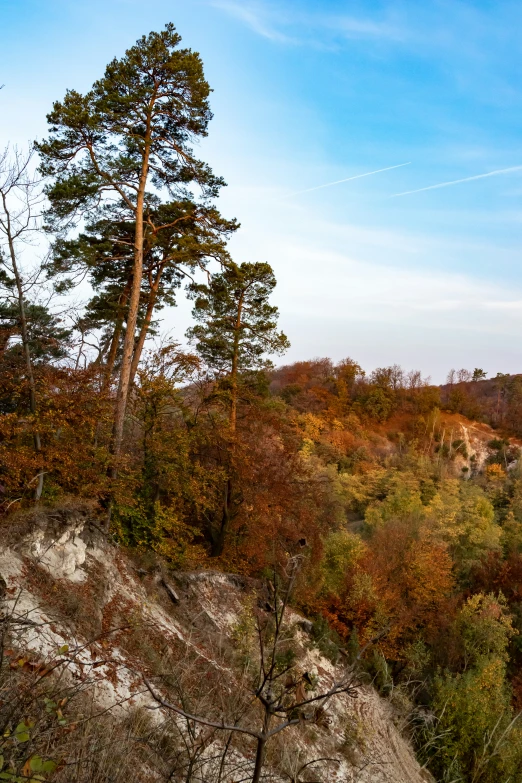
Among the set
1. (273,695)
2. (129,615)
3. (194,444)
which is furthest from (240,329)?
(273,695)

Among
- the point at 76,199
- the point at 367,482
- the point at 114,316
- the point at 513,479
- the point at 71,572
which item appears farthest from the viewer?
the point at 513,479

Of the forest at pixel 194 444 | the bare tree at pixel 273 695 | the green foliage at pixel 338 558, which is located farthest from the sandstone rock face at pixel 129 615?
the green foliage at pixel 338 558

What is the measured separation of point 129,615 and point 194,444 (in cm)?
708

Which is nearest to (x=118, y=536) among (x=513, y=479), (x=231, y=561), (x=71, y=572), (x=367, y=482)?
(x=71, y=572)

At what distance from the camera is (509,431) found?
61219 millimetres

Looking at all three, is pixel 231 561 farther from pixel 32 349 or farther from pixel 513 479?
pixel 513 479

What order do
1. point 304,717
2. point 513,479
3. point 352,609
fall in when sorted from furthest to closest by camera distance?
point 513,479 < point 352,609 < point 304,717

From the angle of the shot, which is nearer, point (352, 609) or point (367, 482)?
point (352, 609)

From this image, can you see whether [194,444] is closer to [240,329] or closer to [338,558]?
[240,329]

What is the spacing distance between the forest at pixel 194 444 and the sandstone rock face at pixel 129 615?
0.85 metres

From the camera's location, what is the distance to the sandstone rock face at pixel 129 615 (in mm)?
8552

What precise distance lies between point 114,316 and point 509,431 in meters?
57.1

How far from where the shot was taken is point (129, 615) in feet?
35.7

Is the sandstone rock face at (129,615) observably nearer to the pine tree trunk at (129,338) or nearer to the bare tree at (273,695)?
the pine tree trunk at (129,338)
